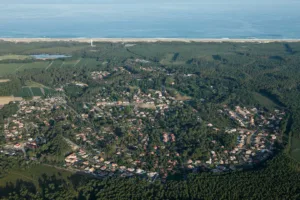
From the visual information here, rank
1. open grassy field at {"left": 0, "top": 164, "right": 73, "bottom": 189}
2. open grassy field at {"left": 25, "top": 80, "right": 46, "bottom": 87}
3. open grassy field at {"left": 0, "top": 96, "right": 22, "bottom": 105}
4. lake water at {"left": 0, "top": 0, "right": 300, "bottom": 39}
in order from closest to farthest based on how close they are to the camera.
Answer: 1. open grassy field at {"left": 0, "top": 164, "right": 73, "bottom": 189}
2. open grassy field at {"left": 0, "top": 96, "right": 22, "bottom": 105}
3. open grassy field at {"left": 25, "top": 80, "right": 46, "bottom": 87}
4. lake water at {"left": 0, "top": 0, "right": 300, "bottom": 39}

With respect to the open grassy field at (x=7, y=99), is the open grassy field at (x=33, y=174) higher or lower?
lower

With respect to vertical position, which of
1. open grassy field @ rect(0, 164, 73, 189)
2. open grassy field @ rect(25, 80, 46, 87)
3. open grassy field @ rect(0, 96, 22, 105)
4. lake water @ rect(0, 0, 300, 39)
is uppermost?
lake water @ rect(0, 0, 300, 39)

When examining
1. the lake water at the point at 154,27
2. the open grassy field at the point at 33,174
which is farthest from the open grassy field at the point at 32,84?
the lake water at the point at 154,27

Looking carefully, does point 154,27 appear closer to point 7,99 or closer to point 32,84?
point 32,84

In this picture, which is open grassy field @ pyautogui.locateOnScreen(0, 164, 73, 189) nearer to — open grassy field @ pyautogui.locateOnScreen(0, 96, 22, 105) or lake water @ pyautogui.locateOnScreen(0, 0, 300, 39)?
open grassy field @ pyautogui.locateOnScreen(0, 96, 22, 105)

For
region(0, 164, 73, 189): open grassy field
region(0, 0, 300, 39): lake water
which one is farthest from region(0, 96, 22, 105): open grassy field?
region(0, 0, 300, 39): lake water

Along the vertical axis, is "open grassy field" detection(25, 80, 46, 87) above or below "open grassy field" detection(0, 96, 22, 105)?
above

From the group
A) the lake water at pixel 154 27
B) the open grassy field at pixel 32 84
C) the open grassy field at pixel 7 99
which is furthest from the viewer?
the lake water at pixel 154 27

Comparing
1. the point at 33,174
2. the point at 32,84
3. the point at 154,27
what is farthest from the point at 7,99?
the point at 154,27

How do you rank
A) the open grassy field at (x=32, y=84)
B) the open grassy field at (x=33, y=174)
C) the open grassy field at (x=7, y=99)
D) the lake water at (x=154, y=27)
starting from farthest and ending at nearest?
the lake water at (x=154, y=27) → the open grassy field at (x=32, y=84) → the open grassy field at (x=7, y=99) → the open grassy field at (x=33, y=174)

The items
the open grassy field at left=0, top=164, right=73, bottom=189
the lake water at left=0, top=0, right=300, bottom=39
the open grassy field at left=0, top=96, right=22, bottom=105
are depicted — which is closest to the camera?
the open grassy field at left=0, top=164, right=73, bottom=189

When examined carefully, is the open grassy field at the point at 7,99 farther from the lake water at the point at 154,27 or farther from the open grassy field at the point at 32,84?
the lake water at the point at 154,27

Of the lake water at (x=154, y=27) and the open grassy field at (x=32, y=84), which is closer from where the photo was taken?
the open grassy field at (x=32, y=84)

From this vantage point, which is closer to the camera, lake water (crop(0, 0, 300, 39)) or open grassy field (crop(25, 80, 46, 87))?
open grassy field (crop(25, 80, 46, 87))
